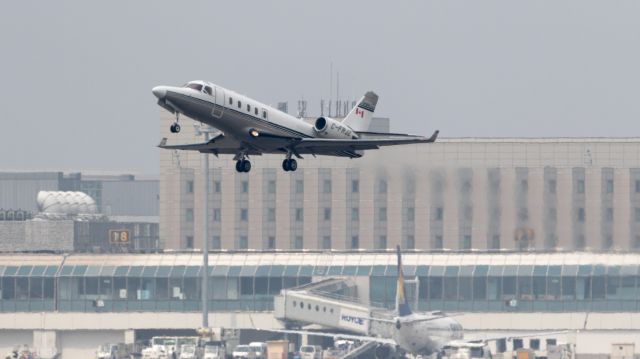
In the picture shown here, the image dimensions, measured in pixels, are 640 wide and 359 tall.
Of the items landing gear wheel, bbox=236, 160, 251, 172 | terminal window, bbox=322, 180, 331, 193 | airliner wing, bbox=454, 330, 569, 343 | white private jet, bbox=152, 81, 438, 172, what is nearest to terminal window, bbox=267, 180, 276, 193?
terminal window, bbox=322, 180, 331, 193

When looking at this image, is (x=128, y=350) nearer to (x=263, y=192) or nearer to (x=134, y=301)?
(x=134, y=301)

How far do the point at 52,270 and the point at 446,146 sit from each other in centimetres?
4553

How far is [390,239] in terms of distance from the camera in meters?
176

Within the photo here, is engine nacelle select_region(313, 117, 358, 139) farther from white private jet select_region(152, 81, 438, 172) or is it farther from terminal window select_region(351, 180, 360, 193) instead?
terminal window select_region(351, 180, 360, 193)

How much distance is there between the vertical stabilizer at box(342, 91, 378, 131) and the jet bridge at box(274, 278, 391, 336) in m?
43.9

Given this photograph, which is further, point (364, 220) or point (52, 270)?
point (364, 220)

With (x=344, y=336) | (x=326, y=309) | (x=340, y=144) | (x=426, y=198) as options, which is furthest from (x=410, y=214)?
(x=340, y=144)

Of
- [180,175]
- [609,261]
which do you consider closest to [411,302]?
[609,261]

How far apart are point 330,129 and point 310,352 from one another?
5687 cm

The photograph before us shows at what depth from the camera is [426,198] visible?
115 metres

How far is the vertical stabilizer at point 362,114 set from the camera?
89.9m

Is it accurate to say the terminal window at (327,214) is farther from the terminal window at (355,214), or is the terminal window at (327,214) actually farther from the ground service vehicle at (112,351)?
the ground service vehicle at (112,351)

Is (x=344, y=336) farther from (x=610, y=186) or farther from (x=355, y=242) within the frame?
(x=355, y=242)

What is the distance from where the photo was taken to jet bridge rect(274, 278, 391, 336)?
13475cm
